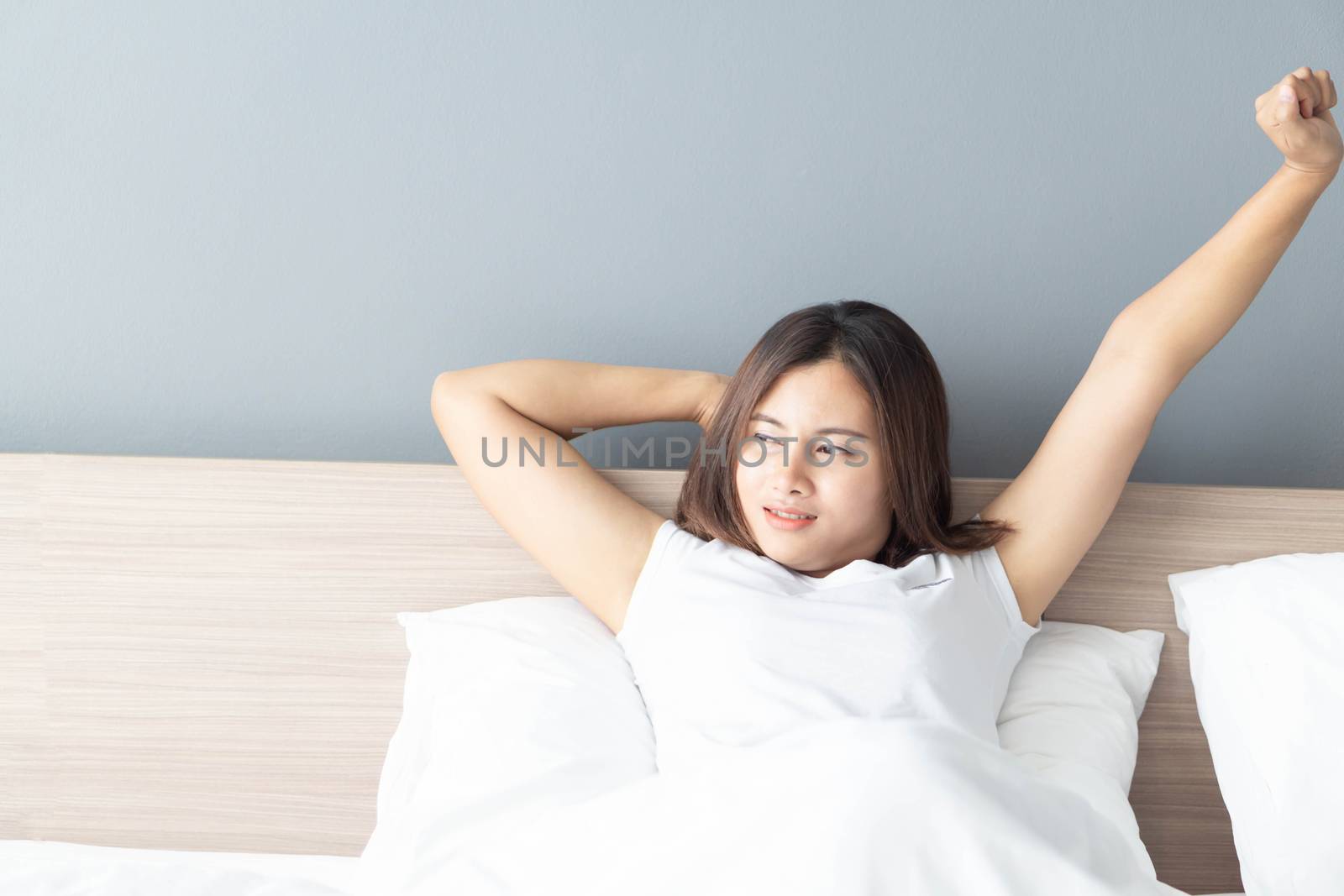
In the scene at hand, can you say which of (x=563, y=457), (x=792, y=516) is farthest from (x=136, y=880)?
(x=792, y=516)

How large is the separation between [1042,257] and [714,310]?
420mm

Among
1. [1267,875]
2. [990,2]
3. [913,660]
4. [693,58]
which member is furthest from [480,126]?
[1267,875]

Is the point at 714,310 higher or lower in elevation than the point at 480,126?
lower

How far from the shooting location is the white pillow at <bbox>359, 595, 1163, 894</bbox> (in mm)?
886

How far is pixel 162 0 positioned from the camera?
3.75ft

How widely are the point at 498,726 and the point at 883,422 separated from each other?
50 centimetres

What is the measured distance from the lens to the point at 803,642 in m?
0.93

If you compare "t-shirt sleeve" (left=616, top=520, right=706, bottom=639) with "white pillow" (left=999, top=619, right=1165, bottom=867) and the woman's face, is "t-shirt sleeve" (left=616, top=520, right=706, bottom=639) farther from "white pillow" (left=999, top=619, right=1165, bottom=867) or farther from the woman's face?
"white pillow" (left=999, top=619, right=1165, bottom=867)

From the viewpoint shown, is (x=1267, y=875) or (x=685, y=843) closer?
(x=685, y=843)

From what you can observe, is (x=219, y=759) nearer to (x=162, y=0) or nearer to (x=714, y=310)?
(x=714, y=310)

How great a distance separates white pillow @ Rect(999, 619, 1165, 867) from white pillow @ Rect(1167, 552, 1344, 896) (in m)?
0.07

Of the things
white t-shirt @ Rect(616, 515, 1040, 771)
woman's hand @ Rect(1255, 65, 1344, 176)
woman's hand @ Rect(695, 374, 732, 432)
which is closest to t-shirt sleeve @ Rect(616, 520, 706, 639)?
white t-shirt @ Rect(616, 515, 1040, 771)

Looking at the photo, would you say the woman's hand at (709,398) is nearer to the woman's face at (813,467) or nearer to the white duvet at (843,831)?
the woman's face at (813,467)

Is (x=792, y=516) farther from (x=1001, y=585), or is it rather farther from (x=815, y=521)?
(x=1001, y=585)
